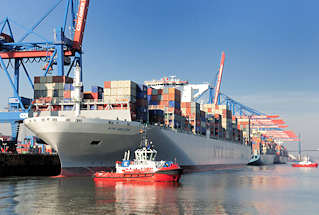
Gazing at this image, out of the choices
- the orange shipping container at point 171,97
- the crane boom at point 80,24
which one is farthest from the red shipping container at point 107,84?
the crane boom at point 80,24

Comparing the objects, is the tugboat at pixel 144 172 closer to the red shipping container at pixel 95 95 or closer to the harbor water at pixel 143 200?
the harbor water at pixel 143 200

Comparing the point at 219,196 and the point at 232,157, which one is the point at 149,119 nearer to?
the point at 219,196

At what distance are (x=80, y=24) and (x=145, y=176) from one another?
2890 cm

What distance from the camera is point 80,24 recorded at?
56719mm

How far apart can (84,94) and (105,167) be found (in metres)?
9.94

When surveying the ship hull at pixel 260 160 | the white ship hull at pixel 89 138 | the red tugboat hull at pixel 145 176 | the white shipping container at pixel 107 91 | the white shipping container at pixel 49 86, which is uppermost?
the white shipping container at pixel 49 86

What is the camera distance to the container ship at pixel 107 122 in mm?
39719

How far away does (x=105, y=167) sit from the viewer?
42500 millimetres

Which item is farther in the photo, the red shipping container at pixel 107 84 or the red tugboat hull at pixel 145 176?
the red shipping container at pixel 107 84

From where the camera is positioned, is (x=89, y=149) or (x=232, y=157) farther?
(x=232, y=157)

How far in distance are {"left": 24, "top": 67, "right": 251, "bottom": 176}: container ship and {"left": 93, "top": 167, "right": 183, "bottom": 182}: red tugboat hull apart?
4.14 metres

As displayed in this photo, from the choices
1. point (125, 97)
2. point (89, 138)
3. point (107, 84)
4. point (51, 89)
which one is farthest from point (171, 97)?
point (89, 138)

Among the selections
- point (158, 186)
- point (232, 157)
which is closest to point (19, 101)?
point (158, 186)

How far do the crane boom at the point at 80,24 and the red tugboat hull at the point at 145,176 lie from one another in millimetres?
25265
